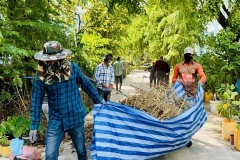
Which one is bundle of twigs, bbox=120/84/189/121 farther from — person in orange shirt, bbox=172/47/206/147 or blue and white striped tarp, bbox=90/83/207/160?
person in orange shirt, bbox=172/47/206/147

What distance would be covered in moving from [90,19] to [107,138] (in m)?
8.70

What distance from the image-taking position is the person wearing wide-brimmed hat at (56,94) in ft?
12.5

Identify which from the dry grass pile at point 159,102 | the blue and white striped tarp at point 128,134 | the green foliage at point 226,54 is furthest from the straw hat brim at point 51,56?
the green foliage at point 226,54

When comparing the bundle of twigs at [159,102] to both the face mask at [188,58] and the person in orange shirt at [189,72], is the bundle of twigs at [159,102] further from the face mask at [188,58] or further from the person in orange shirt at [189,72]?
the face mask at [188,58]

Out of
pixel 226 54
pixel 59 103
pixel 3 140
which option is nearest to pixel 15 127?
pixel 3 140

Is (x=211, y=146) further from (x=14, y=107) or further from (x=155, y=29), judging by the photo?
(x=155, y=29)

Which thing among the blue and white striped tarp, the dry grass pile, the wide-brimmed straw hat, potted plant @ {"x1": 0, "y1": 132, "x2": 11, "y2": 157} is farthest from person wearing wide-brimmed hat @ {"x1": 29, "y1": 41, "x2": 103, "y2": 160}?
potted plant @ {"x1": 0, "y1": 132, "x2": 11, "y2": 157}

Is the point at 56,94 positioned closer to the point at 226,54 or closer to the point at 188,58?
the point at 188,58

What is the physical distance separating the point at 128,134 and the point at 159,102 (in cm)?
110

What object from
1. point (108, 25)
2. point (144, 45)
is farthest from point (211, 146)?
point (144, 45)

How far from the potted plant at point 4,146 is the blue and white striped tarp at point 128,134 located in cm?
203

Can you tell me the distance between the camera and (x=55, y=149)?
3.96 metres

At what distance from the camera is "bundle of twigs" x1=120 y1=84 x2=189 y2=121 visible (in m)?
5.11

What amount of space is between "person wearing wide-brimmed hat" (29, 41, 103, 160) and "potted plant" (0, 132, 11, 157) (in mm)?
2064
